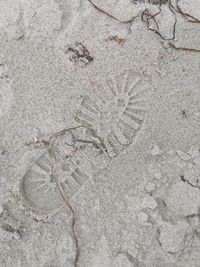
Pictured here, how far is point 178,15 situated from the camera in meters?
1.99

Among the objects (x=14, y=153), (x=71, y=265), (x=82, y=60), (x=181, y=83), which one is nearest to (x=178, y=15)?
(x=181, y=83)

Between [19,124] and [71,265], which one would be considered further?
[19,124]

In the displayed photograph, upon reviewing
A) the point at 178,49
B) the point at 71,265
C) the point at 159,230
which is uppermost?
the point at 178,49

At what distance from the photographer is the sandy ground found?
181cm

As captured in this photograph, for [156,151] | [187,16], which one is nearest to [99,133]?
[156,151]

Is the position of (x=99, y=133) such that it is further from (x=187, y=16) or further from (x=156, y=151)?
(x=187, y=16)

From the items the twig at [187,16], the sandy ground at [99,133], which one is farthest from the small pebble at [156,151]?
the twig at [187,16]

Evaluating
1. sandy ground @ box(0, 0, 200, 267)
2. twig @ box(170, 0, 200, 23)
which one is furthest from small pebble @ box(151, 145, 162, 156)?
twig @ box(170, 0, 200, 23)

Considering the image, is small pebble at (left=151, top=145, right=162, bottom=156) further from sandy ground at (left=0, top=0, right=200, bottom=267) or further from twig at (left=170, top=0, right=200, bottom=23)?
twig at (left=170, top=0, right=200, bottom=23)

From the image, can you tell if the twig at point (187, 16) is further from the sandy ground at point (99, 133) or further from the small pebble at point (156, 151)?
the small pebble at point (156, 151)

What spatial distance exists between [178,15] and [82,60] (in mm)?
424

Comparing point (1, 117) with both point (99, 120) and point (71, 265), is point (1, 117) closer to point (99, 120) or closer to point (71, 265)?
point (99, 120)

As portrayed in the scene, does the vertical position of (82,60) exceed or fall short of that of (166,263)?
it exceeds it

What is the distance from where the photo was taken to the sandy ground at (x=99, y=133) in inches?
71.2
